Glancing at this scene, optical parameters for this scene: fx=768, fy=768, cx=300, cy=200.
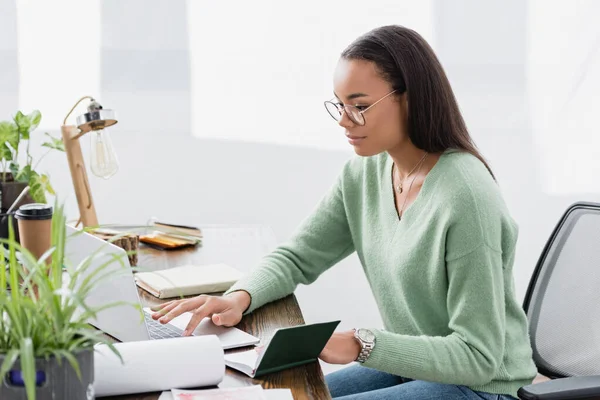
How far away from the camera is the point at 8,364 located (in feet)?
2.48

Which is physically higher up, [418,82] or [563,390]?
[418,82]

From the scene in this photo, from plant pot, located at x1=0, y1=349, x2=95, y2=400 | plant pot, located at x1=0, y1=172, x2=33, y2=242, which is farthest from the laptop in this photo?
plant pot, located at x1=0, y1=172, x2=33, y2=242

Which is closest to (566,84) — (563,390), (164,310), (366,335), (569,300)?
(569,300)

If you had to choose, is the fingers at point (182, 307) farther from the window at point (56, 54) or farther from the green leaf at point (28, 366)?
the window at point (56, 54)

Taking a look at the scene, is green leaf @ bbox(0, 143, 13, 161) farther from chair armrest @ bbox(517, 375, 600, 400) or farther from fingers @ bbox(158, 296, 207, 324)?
chair armrest @ bbox(517, 375, 600, 400)

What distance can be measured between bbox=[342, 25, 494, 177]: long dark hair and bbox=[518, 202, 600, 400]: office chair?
0.34 meters

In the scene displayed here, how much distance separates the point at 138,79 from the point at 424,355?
1827 millimetres

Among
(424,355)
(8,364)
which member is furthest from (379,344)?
(8,364)

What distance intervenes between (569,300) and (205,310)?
78cm

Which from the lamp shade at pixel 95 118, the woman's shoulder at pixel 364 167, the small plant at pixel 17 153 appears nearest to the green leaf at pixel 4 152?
the small plant at pixel 17 153

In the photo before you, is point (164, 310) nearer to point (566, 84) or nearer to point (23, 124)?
point (23, 124)

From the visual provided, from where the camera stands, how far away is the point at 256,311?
1460 mm

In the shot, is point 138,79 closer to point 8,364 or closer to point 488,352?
point 488,352

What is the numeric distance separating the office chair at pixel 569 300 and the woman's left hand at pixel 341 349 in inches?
21.7
